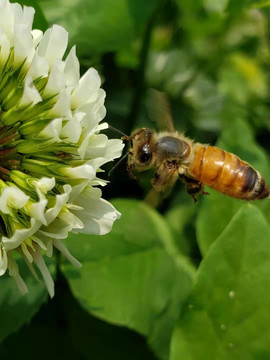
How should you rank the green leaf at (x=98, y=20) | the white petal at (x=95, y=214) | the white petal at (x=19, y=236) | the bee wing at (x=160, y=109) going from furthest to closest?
the green leaf at (x=98, y=20) → the bee wing at (x=160, y=109) → the white petal at (x=95, y=214) → the white petal at (x=19, y=236)

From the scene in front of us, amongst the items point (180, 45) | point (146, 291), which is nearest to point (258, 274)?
point (146, 291)

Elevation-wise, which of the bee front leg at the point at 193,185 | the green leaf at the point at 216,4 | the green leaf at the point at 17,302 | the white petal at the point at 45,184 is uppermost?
the white petal at the point at 45,184

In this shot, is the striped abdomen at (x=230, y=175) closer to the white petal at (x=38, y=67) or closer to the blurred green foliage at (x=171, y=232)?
the blurred green foliage at (x=171, y=232)

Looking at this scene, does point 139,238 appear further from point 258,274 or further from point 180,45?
point 180,45

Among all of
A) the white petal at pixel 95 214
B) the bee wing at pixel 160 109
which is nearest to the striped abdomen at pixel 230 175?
the bee wing at pixel 160 109

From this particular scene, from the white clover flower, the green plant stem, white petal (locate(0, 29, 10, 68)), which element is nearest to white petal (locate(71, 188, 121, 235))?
the white clover flower

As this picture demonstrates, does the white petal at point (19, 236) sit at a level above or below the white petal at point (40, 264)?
above
